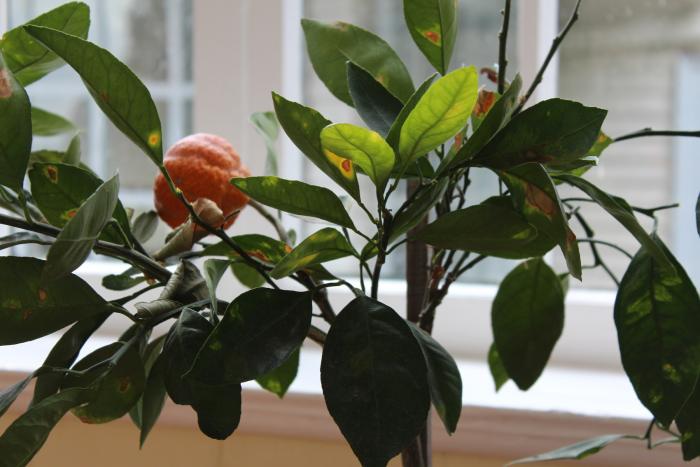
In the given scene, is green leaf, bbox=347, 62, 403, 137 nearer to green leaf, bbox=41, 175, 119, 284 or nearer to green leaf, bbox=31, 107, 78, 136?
green leaf, bbox=41, 175, 119, 284

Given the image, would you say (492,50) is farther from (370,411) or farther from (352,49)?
(370,411)

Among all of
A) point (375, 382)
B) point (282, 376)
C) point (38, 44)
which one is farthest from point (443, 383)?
point (38, 44)

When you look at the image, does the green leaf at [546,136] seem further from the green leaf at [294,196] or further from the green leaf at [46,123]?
the green leaf at [46,123]

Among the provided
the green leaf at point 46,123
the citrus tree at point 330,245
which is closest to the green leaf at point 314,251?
the citrus tree at point 330,245

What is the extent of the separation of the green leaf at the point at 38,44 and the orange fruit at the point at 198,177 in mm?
96

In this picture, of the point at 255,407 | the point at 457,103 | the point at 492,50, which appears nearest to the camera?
the point at 457,103

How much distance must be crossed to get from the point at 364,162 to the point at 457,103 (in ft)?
0.17

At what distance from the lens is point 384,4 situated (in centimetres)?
118

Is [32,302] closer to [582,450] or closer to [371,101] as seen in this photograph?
[371,101]

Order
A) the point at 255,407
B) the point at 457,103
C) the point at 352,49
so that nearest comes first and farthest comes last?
the point at 457,103 < the point at 352,49 < the point at 255,407

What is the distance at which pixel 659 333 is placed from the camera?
0.46m

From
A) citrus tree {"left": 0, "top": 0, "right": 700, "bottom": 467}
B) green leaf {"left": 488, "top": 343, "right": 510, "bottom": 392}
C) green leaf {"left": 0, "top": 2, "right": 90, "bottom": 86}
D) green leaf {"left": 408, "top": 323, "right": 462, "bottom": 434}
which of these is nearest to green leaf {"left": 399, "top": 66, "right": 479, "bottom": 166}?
citrus tree {"left": 0, "top": 0, "right": 700, "bottom": 467}

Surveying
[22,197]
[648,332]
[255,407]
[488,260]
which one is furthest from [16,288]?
[488,260]

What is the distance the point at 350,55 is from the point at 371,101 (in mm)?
86
